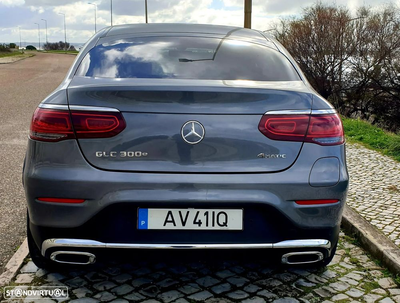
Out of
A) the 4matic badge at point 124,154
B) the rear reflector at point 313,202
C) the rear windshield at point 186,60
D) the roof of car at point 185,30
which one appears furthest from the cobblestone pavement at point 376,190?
the 4matic badge at point 124,154

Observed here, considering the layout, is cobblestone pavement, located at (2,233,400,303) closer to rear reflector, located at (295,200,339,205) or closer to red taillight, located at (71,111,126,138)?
rear reflector, located at (295,200,339,205)

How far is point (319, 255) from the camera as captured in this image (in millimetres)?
2922

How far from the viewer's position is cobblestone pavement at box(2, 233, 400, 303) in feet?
10.0

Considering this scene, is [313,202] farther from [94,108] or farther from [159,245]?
[94,108]

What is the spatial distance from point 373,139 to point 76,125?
8.30 meters

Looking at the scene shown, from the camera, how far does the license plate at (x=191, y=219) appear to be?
2.69 meters

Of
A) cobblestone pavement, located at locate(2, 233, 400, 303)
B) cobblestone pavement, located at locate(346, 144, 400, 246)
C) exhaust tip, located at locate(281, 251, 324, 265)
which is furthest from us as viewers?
cobblestone pavement, located at locate(346, 144, 400, 246)

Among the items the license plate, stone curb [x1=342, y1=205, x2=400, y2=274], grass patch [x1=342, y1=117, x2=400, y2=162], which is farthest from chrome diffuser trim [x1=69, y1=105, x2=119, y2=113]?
grass patch [x1=342, y1=117, x2=400, y2=162]

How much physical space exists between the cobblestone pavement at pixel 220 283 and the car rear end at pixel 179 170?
0.39 m

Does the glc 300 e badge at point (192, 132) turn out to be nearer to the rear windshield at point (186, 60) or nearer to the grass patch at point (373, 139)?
the rear windshield at point (186, 60)

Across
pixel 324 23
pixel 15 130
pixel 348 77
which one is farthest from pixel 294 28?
pixel 15 130

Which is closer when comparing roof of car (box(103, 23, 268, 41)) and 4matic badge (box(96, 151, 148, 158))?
4matic badge (box(96, 151, 148, 158))

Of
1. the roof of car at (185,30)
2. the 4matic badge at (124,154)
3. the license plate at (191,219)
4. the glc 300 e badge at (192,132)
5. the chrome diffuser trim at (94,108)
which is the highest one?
the roof of car at (185,30)

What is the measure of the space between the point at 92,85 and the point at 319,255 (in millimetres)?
1598
